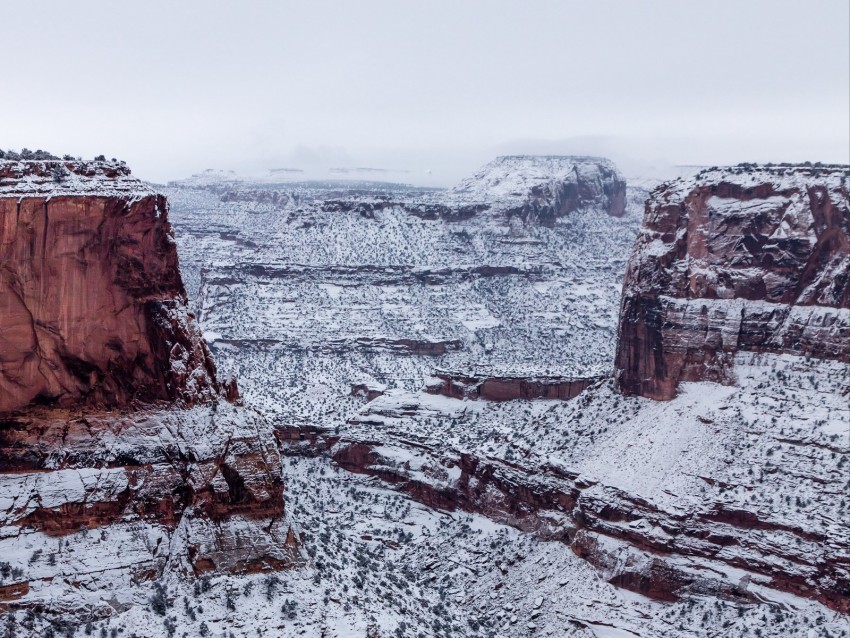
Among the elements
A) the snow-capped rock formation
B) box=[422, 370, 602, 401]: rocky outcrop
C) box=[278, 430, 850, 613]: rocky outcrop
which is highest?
the snow-capped rock formation

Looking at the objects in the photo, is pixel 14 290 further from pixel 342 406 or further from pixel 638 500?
pixel 342 406

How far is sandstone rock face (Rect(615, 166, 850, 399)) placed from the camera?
265 ft

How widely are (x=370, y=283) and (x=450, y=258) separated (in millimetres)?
17689

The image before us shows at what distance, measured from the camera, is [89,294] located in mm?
51719

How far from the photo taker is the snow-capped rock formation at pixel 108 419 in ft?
160

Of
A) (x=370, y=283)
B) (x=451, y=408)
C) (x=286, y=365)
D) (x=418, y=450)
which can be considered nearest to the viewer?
(x=418, y=450)

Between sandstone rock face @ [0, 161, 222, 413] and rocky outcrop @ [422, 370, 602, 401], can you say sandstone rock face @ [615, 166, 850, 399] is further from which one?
sandstone rock face @ [0, 161, 222, 413]

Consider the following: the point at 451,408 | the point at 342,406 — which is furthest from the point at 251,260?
the point at 451,408

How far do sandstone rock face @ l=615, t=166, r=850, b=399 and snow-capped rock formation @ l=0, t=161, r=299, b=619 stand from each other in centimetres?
4020

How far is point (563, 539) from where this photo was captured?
81.2 metres

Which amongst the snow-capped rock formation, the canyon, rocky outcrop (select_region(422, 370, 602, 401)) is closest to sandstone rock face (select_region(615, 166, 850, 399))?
the canyon

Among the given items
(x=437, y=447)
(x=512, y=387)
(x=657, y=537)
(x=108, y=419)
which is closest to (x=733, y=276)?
(x=657, y=537)

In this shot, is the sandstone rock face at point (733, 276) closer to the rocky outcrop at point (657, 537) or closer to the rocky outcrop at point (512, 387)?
the rocky outcrop at point (657, 537)

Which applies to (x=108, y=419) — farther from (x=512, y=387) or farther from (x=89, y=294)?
(x=512, y=387)
